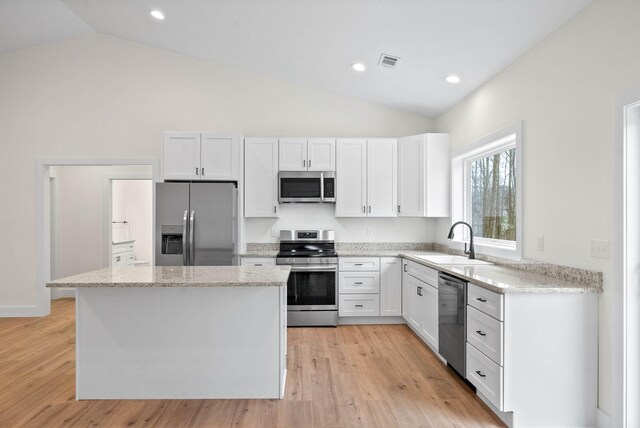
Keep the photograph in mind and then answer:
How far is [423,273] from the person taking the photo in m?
3.79

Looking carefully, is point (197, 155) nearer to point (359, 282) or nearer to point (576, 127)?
point (359, 282)

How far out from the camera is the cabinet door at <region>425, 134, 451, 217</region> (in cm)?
457

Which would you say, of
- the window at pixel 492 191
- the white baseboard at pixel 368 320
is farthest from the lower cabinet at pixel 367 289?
the window at pixel 492 191

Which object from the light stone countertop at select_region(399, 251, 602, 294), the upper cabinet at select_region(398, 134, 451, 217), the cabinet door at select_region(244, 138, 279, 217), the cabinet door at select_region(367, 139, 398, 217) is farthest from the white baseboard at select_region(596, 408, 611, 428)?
the cabinet door at select_region(244, 138, 279, 217)

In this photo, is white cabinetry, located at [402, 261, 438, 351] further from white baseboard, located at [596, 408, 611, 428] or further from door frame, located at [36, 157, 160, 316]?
door frame, located at [36, 157, 160, 316]

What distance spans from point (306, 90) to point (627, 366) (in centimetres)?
429

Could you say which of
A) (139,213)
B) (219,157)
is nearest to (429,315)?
(219,157)

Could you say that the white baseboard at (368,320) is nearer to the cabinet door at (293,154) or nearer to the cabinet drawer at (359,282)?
the cabinet drawer at (359,282)

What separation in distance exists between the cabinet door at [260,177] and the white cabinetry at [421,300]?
70.7 inches

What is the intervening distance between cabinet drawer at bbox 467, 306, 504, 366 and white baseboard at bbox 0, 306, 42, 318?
5.20 m

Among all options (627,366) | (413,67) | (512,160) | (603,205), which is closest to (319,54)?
(413,67)

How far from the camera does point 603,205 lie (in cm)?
224

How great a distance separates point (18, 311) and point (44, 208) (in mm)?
1357

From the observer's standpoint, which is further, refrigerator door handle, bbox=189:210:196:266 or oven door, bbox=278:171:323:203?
oven door, bbox=278:171:323:203
